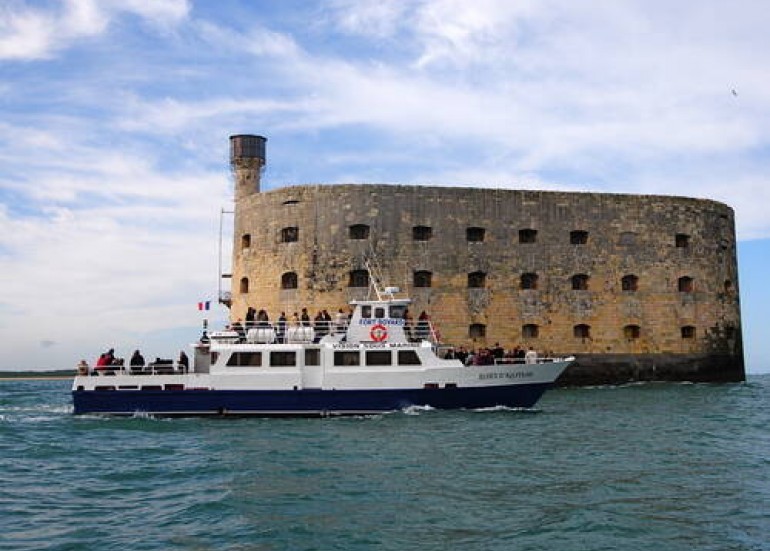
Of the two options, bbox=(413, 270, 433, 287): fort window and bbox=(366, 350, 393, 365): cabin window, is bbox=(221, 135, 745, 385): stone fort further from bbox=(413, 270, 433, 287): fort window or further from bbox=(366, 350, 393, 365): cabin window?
bbox=(366, 350, 393, 365): cabin window

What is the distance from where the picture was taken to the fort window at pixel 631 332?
1470 inches

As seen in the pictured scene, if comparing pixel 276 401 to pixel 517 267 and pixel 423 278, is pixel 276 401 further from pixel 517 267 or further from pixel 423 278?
pixel 517 267

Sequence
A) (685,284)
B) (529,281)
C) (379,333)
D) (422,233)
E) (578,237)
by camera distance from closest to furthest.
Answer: (379,333)
(422,233)
(529,281)
(578,237)
(685,284)

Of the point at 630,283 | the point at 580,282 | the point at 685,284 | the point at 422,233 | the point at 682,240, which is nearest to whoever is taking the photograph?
the point at 422,233

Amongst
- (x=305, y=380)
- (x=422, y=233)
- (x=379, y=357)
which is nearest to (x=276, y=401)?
(x=305, y=380)

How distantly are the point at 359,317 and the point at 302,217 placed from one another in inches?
501

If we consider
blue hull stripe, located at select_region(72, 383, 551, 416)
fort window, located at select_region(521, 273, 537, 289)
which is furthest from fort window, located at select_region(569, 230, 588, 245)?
blue hull stripe, located at select_region(72, 383, 551, 416)

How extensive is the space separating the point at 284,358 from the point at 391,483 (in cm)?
1008

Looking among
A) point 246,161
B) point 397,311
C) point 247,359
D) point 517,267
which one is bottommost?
point 247,359

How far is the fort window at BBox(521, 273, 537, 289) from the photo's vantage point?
36750mm

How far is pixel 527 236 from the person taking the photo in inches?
1460

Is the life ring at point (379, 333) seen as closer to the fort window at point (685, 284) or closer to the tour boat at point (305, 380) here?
the tour boat at point (305, 380)

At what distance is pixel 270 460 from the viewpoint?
1641 cm

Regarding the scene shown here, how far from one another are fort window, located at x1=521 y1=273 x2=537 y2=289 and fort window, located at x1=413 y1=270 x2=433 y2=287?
421cm
